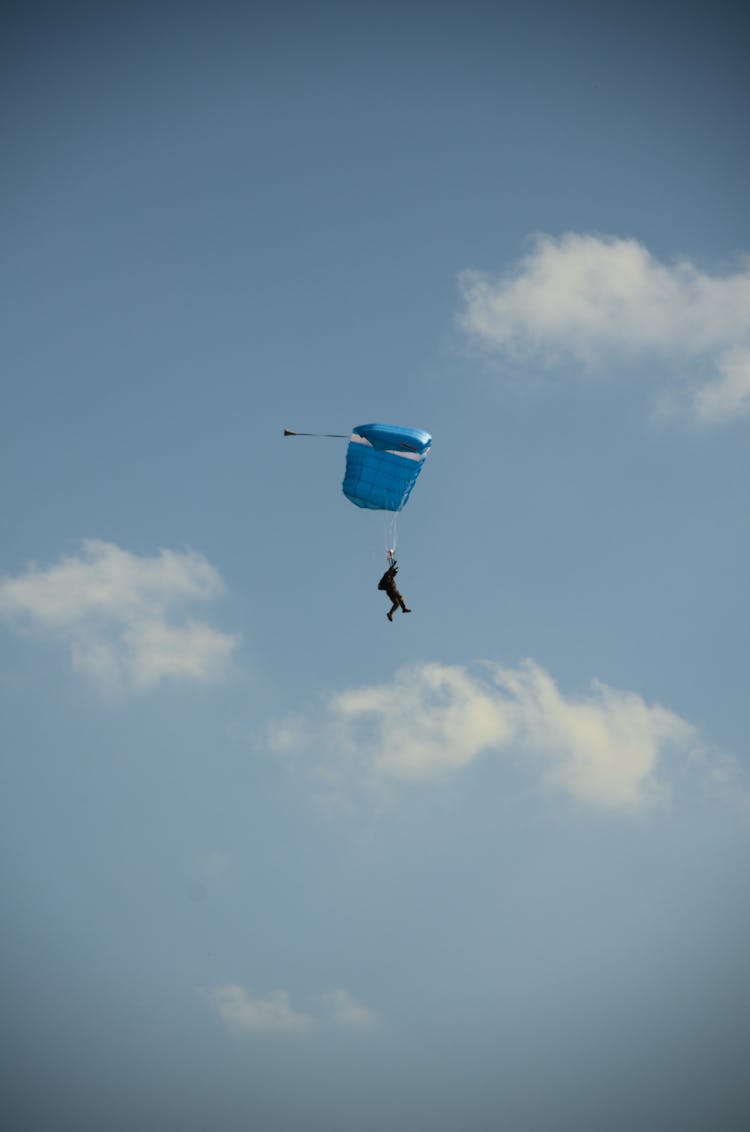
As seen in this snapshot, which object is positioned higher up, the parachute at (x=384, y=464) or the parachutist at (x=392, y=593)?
the parachute at (x=384, y=464)

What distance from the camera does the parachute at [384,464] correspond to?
2989 cm

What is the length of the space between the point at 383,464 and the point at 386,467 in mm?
136

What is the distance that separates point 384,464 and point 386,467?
12 centimetres

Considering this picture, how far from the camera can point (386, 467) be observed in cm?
3025

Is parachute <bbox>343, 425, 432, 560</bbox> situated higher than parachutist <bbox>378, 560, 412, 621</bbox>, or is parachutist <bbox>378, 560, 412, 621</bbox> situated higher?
parachute <bbox>343, 425, 432, 560</bbox>

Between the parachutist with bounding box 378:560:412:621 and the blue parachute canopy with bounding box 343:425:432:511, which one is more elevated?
the blue parachute canopy with bounding box 343:425:432:511

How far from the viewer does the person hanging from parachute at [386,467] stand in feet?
98.1

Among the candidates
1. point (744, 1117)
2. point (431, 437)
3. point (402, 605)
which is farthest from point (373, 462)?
point (744, 1117)

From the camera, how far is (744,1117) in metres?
197

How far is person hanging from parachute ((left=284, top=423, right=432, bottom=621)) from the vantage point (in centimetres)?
2991

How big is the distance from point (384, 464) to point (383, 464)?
0.04 m

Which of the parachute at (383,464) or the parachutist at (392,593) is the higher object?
the parachute at (383,464)

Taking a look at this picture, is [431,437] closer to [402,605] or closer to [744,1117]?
[402,605]

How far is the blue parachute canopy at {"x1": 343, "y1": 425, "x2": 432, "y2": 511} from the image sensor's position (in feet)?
98.1
